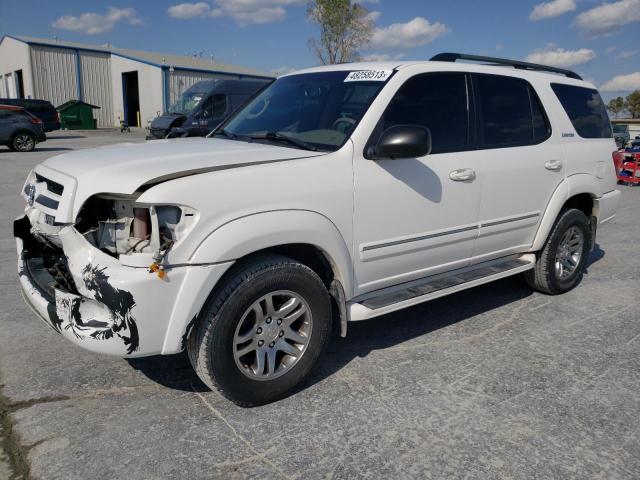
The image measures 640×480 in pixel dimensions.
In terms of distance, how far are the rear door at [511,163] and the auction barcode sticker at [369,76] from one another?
0.88m

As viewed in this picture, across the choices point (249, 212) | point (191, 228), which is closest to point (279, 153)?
point (249, 212)

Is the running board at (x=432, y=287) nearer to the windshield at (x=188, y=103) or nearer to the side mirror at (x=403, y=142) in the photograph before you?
the side mirror at (x=403, y=142)

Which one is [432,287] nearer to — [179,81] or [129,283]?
[129,283]

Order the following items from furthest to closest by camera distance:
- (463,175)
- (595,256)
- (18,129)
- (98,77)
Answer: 1. (98,77)
2. (18,129)
3. (595,256)
4. (463,175)

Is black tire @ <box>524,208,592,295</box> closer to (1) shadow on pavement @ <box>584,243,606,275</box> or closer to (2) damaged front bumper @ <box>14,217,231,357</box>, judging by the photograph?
(1) shadow on pavement @ <box>584,243,606,275</box>

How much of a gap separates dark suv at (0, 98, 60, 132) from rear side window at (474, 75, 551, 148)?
25641 millimetres

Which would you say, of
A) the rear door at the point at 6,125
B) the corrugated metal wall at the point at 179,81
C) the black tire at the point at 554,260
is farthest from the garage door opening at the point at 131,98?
the black tire at the point at 554,260

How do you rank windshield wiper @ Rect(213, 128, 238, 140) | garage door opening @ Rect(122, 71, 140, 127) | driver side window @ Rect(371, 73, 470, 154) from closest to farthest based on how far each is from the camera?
driver side window @ Rect(371, 73, 470, 154) < windshield wiper @ Rect(213, 128, 238, 140) < garage door opening @ Rect(122, 71, 140, 127)

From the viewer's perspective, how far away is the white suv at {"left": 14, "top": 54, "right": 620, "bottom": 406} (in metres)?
2.67

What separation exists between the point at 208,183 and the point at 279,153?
2.14 ft

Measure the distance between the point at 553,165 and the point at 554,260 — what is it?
0.90 metres

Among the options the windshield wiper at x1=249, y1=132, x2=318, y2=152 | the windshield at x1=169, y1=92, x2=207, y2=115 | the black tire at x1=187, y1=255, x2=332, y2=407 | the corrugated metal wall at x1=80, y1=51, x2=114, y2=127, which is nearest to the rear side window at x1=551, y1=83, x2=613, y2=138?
the windshield wiper at x1=249, y1=132, x2=318, y2=152

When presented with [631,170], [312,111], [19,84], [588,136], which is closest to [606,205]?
[588,136]

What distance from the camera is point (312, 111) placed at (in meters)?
3.75
